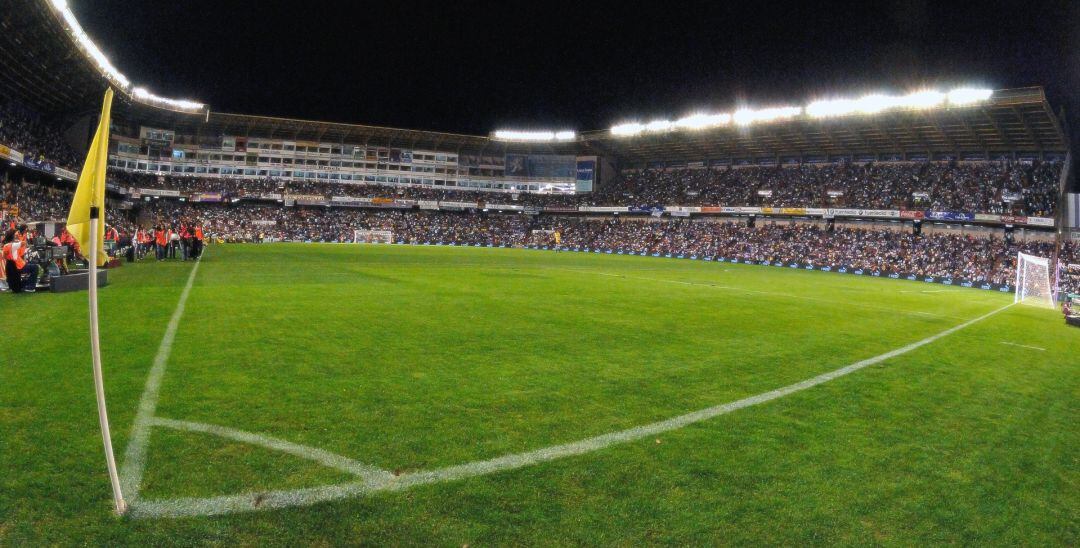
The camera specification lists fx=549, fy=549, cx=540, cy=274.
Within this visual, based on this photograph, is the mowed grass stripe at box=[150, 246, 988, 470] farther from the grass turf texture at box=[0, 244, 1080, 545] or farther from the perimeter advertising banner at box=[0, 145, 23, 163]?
the perimeter advertising banner at box=[0, 145, 23, 163]

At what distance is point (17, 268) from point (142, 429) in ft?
40.3

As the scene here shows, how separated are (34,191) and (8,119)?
17.1 ft

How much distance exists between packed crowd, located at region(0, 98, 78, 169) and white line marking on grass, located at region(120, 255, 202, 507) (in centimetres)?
3684

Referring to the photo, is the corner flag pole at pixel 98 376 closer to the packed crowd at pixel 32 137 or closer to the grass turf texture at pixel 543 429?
the grass turf texture at pixel 543 429

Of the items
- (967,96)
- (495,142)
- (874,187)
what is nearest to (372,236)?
(495,142)

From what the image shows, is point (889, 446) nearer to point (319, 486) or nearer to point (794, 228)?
point (319, 486)

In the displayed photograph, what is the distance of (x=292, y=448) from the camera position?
440cm

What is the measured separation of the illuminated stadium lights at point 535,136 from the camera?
74831 mm

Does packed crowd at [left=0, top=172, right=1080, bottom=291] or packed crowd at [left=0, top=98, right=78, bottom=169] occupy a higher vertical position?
packed crowd at [left=0, top=98, right=78, bottom=169]

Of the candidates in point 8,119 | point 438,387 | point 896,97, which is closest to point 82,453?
point 438,387

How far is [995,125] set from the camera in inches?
1805

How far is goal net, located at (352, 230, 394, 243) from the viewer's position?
6981 centimetres

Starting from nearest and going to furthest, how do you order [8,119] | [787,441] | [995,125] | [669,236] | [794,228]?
[787,441] → [8,119] → [995,125] → [794,228] → [669,236]

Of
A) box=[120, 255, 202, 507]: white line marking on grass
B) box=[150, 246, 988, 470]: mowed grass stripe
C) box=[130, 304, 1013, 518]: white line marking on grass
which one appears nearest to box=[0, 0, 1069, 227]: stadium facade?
box=[150, 246, 988, 470]: mowed grass stripe
